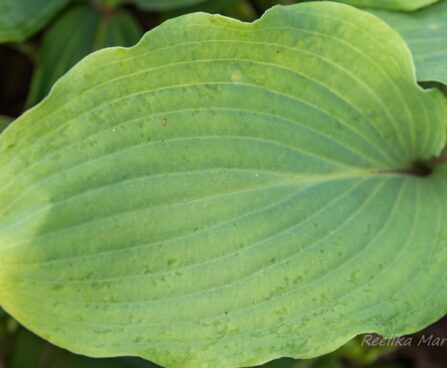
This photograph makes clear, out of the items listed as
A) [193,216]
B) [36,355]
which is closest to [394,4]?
[193,216]

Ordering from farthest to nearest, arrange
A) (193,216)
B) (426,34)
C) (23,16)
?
(23,16), (426,34), (193,216)

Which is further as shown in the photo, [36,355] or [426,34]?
[36,355]

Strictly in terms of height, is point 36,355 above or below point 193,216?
below

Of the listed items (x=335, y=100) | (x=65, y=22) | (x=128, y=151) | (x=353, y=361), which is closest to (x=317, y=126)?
(x=335, y=100)

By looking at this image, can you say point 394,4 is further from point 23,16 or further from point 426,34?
point 23,16

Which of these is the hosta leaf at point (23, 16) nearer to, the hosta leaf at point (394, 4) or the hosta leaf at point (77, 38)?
the hosta leaf at point (77, 38)

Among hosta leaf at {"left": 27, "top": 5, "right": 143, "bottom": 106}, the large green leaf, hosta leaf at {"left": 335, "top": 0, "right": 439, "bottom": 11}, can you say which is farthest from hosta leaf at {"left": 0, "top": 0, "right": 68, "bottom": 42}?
hosta leaf at {"left": 335, "top": 0, "right": 439, "bottom": 11}
